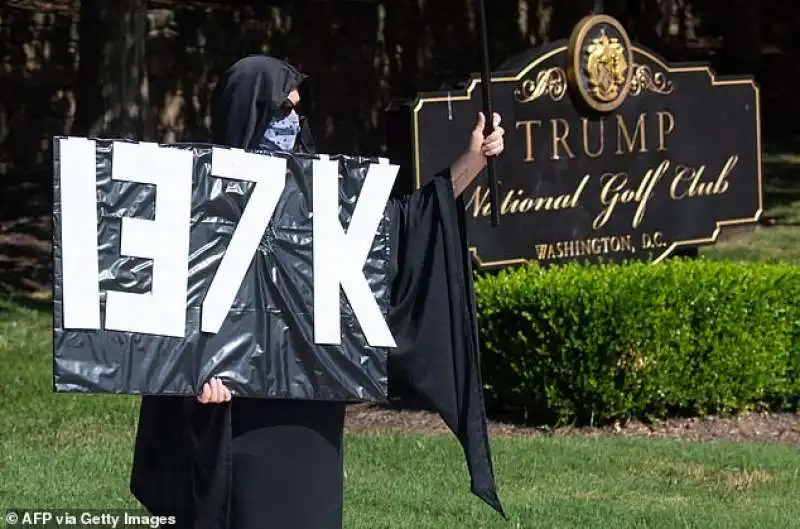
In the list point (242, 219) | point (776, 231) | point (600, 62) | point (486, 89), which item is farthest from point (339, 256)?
point (776, 231)

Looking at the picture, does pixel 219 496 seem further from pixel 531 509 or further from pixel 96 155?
pixel 531 509

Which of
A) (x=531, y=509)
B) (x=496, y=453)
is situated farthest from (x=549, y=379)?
(x=531, y=509)

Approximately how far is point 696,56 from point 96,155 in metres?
20.2

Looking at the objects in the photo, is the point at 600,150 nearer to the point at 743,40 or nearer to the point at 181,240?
the point at 181,240

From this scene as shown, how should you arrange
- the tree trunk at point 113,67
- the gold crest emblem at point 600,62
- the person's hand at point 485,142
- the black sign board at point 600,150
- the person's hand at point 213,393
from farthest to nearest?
the tree trunk at point 113,67 → the gold crest emblem at point 600,62 → the black sign board at point 600,150 → the person's hand at point 485,142 → the person's hand at point 213,393

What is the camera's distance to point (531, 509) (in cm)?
680

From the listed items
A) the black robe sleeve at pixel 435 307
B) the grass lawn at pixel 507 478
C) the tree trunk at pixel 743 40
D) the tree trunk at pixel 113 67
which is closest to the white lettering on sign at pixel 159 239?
the black robe sleeve at pixel 435 307

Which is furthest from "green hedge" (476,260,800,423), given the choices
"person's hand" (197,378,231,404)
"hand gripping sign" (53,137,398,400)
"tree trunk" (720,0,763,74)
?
"tree trunk" (720,0,763,74)

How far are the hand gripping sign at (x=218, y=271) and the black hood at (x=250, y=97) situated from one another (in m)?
0.06

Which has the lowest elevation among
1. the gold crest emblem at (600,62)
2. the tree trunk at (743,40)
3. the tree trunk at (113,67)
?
the gold crest emblem at (600,62)

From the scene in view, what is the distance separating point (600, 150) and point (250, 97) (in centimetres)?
605

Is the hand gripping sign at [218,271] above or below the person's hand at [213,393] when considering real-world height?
above

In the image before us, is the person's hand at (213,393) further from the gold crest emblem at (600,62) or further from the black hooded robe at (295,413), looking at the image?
the gold crest emblem at (600,62)

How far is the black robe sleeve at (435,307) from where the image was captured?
14.7 ft
